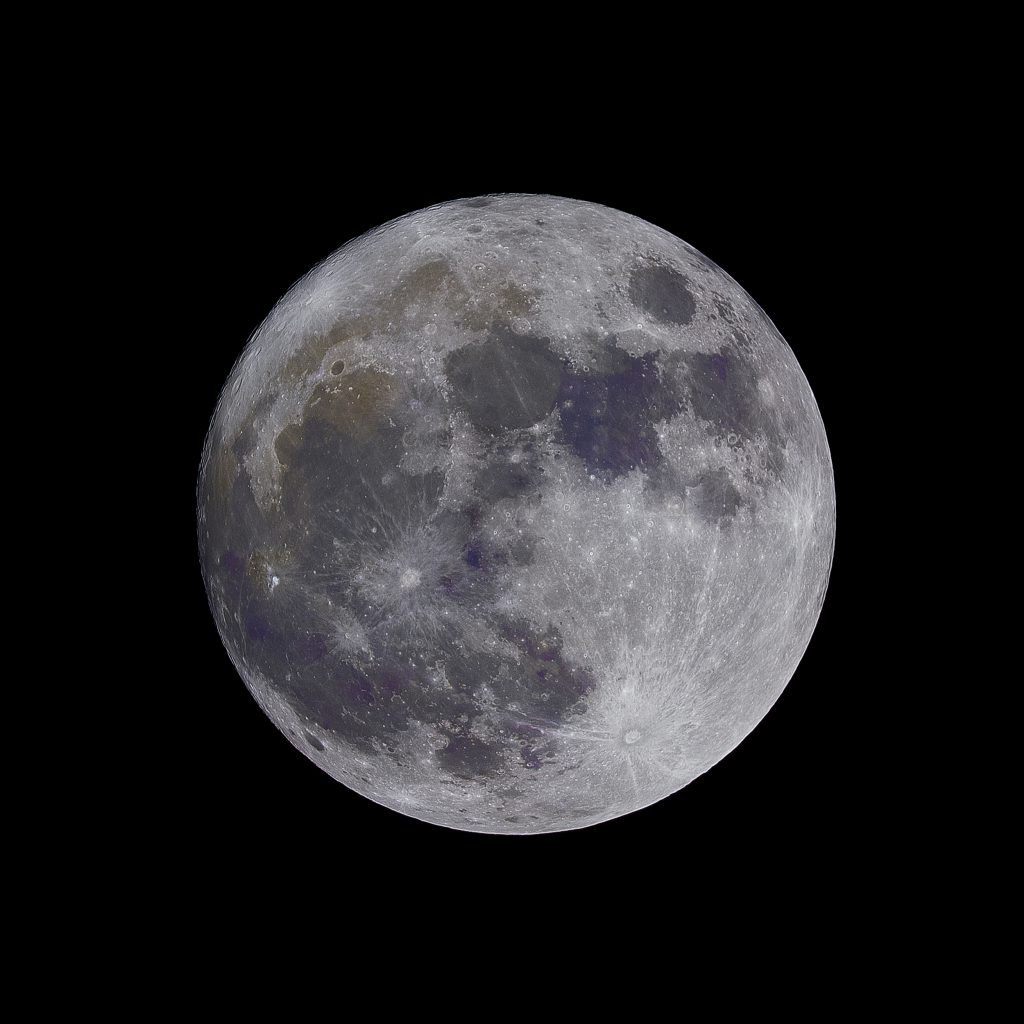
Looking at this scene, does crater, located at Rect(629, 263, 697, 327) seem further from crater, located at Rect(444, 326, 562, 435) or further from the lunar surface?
crater, located at Rect(444, 326, 562, 435)

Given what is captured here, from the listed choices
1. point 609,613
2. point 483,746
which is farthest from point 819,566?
point 483,746

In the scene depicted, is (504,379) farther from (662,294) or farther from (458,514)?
(662,294)

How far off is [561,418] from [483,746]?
1.42 metres

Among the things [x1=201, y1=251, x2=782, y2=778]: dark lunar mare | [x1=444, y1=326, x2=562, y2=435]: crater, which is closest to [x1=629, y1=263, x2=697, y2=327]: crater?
[x1=201, y1=251, x2=782, y2=778]: dark lunar mare

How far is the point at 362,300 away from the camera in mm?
4445

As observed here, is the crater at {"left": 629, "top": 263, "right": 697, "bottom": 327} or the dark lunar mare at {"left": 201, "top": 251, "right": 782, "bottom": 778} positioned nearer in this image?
the dark lunar mare at {"left": 201, "top": 251, "right": 782, "bottom": 778}

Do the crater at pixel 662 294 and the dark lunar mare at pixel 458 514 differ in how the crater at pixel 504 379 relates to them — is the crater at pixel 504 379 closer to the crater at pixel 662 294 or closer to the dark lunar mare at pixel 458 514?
the dark lunar mare at pixel 458 514

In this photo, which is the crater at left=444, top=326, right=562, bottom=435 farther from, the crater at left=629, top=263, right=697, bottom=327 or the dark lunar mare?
the crater at left=629, top=263, right=697, bottom=327

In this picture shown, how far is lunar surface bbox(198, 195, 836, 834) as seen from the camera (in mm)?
4059

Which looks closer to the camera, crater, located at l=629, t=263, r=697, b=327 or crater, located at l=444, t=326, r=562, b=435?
crater, located at l=444, t=326, r=562, b=435

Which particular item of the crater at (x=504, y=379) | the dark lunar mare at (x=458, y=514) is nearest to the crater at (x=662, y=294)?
the dark lunar mare at (x=458, y=514)

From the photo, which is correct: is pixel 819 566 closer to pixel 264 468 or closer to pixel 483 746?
pixel 483 746

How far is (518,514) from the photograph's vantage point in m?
4.01

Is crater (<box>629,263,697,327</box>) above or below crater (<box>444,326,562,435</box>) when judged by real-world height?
above
